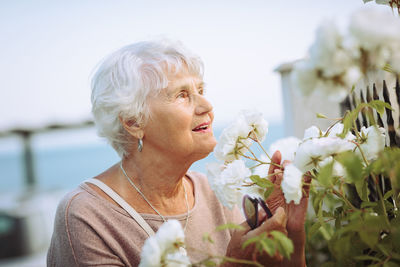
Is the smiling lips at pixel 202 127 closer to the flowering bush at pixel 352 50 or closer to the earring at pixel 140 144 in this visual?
the earring at pixel 140 144

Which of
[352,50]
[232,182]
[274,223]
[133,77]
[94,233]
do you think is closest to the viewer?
[352,50]

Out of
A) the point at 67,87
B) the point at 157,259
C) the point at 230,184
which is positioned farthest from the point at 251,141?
the point at 67,87

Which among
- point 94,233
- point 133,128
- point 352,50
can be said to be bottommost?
point 94,233

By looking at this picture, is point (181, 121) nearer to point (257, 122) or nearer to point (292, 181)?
point (257, 122)

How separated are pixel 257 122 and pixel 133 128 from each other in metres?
0.70

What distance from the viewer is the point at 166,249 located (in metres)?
0.65

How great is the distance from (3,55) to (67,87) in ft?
13.9

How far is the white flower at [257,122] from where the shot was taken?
913 millimetres

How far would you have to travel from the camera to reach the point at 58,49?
1602cm

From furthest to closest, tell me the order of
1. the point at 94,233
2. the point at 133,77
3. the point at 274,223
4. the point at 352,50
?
the point at 133,77 < the point at 94,233 < the point at 274,223 < the point at 352,50

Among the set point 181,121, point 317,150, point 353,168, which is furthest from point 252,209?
point 181,121

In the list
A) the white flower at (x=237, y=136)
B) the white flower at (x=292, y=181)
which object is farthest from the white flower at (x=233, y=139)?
the white flower at (x=292, y=181)

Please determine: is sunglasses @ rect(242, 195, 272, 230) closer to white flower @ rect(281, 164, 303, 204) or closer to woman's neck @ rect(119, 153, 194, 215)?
white flower @ rect(281, 164, 303, 204)

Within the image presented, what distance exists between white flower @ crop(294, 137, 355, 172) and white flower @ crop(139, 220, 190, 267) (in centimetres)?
25
